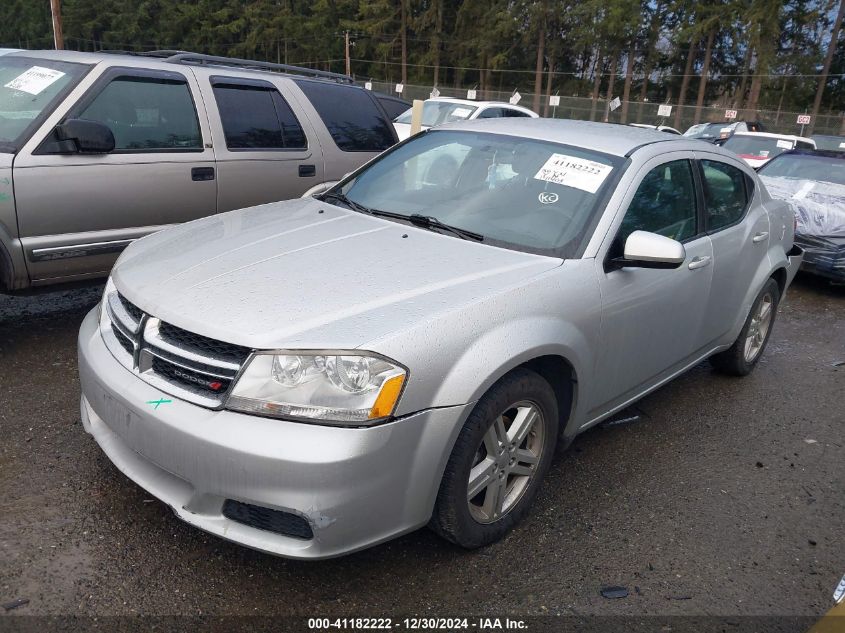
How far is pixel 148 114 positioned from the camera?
15.1ft

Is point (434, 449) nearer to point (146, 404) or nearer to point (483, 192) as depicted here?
point (146, 404)

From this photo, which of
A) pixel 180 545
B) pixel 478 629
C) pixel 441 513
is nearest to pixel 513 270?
pixel 441 513

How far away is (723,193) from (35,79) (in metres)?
4.34

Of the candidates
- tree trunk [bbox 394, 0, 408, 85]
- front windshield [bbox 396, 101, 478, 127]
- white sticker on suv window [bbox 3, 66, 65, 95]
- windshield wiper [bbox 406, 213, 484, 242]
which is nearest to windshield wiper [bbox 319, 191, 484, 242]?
windshield wiper [bbox 406, 213, 484, 242]

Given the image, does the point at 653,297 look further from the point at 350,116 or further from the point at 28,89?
the point at 28,89

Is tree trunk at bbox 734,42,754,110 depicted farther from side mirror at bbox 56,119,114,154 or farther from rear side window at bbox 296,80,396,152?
side mirror at bbox 56,119,114,154

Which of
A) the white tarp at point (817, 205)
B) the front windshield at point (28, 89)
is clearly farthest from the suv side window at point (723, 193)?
the front windshield at point (28, 89)

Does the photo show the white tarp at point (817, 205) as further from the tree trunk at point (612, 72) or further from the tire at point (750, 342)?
the tree trunk at point (612, 72)

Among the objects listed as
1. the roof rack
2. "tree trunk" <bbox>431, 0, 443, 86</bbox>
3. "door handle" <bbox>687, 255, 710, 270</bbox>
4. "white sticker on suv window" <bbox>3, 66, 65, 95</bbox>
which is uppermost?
"tree trunk" <bbox>431, 0, 443, 86</bbox>

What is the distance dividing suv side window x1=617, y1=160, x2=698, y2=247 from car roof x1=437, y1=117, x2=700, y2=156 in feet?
0.51

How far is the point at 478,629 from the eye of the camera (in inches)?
92.7

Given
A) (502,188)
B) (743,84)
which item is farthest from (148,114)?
(743,84)

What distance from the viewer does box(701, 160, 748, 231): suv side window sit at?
3.87m

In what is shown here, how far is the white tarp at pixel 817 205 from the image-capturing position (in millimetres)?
7363
